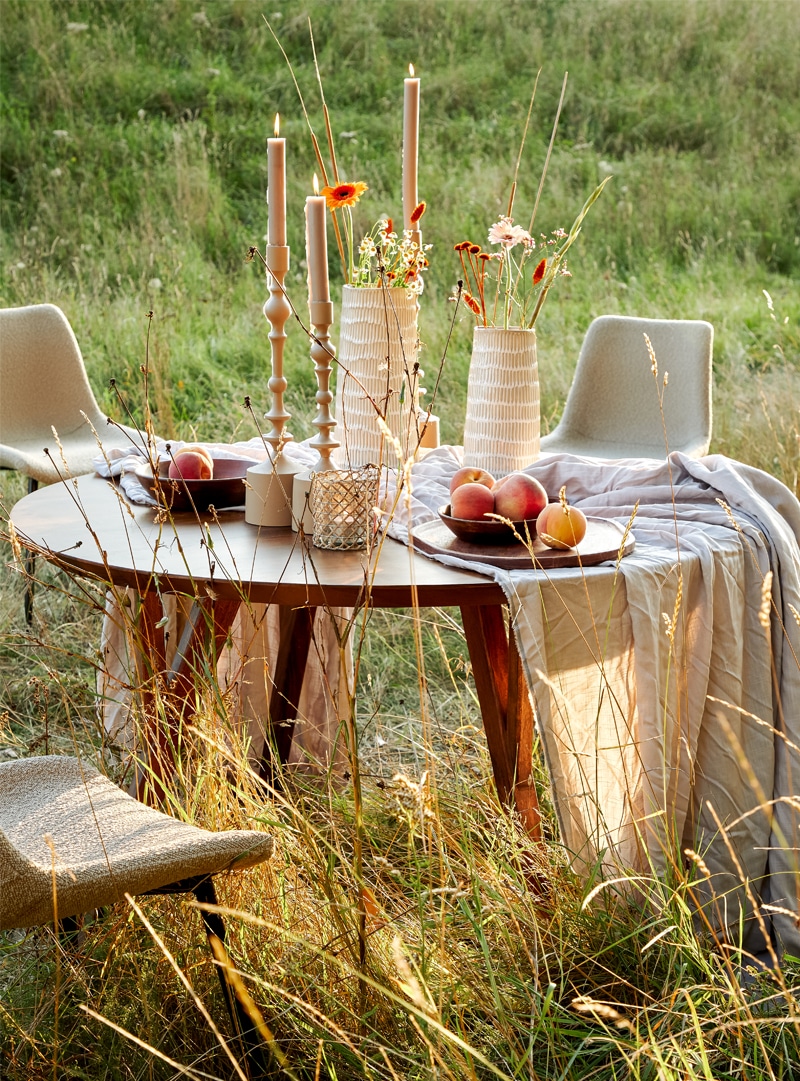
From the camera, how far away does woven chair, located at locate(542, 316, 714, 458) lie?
10.6ft

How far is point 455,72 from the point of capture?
8.62 m

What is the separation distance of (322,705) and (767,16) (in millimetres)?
8544

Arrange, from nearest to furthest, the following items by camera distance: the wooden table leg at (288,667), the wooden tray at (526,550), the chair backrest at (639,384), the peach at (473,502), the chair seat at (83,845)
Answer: the chair seat at (83,845)
the wooden tray at (526,550)
the peach at (473,502)
the wooden table leg at (288,667)
the chair backrest at (639,384)

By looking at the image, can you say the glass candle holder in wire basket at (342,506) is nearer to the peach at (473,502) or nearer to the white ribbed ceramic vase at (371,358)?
the peach at (473,502)

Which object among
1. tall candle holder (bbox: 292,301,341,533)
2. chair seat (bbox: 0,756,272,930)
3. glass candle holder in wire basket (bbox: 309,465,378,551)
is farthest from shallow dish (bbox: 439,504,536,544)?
chair seat (bbox: 0,756,272,930)

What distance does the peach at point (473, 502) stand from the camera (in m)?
1.79

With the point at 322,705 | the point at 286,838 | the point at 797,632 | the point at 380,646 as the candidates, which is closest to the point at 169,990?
the point at 286,838

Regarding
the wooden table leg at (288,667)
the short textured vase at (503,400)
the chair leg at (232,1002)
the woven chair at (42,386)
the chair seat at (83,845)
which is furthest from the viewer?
the woven chair at (42,386)

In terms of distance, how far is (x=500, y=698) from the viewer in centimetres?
195

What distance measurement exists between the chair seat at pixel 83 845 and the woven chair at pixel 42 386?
2172 millimetres

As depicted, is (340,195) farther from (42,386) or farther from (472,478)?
(42,386)

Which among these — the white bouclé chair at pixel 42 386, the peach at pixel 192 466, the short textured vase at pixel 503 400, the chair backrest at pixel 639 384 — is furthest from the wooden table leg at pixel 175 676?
the white bouclé chair at pixel 42 386

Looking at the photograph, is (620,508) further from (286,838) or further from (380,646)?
(380,646)

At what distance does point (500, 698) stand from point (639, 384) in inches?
65.9
